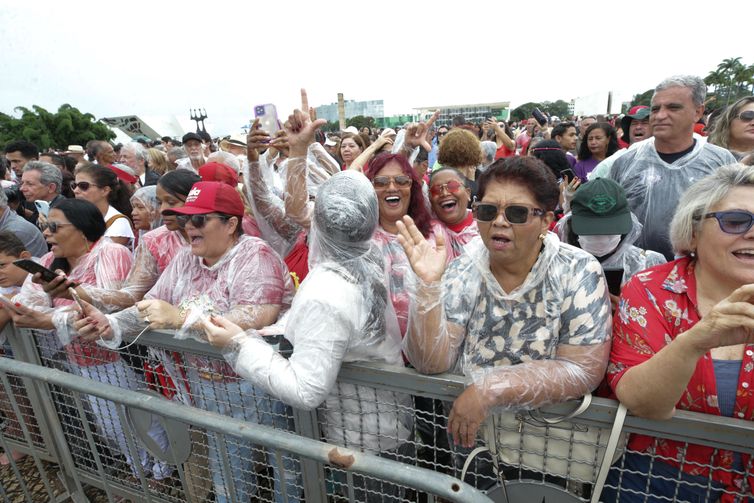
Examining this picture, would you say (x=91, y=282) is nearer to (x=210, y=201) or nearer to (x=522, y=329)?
(x=210, y=201)

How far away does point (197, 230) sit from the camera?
221cm

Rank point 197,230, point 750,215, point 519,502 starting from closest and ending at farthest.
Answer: point 750,215 < point 519,502 < point 197,230

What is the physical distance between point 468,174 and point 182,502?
132 inches

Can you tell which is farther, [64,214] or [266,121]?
[266,121]

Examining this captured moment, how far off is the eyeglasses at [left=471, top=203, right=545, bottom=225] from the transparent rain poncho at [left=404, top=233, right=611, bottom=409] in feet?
0.48

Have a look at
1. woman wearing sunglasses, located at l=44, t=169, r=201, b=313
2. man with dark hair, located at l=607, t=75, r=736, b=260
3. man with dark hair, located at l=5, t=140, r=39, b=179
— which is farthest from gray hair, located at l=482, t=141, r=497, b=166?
man with dark hair, located at l=5, t=140, r=39, b=179

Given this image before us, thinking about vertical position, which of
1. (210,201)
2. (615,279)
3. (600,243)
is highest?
(210,201)

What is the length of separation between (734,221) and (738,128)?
9.23 feet

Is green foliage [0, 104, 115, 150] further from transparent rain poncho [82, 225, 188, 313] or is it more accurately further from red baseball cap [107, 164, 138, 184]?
transparent rain poncho [82, 225, 188, 313]

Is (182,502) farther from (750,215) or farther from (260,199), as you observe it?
(750,215)

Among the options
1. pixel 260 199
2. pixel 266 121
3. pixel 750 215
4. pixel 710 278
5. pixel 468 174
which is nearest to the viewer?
pixel 750 215

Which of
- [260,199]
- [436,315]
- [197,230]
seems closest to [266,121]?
[260,199]

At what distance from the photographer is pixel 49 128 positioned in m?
39.5

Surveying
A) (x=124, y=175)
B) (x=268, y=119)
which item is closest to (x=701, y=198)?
(x=268, y=119)
